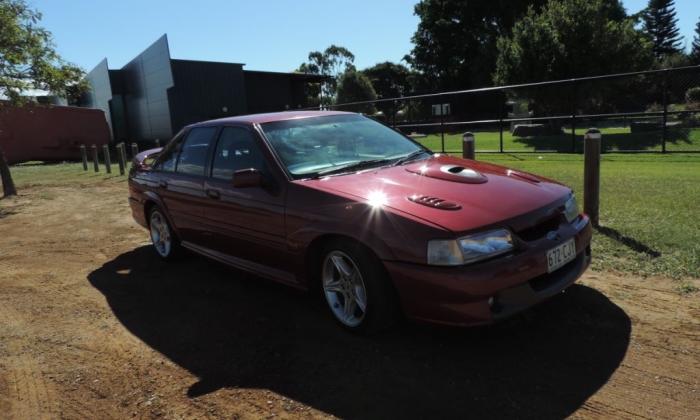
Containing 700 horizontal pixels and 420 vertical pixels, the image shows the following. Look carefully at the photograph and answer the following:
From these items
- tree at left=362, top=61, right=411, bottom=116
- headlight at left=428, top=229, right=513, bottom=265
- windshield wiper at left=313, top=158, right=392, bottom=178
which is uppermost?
tree at left=362, top=61, right=411, bottom=116

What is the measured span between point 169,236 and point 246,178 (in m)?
2.12

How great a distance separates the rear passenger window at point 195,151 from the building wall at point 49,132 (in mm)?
24723

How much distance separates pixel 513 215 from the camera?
10.5 feet

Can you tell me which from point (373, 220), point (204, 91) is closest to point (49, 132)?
point (204, 91)

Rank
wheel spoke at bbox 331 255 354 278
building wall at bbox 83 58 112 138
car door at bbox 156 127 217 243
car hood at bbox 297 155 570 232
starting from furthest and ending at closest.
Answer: building wall at bbox 83 58 112 138 < car door at bbox 156 127 217 243 < wheel spoke at bbox 331 255 354 278 < car hood at bbox 297 155 570 232

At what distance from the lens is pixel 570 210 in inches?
146

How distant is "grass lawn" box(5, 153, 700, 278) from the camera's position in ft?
14.9

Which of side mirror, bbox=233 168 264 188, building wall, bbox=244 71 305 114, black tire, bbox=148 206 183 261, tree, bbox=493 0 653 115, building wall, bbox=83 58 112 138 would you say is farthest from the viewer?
building wall, bbox=244 71 305 114

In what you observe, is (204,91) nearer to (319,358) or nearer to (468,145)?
(468,145)

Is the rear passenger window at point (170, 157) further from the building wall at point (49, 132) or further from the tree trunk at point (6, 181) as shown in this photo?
the building wall at point (49, 132)

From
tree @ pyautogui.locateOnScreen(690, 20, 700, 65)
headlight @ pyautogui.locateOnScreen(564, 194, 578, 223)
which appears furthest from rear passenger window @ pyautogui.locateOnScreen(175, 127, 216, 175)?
tree @ pyautogui.locateOnScreen(690, 20, 700, 65)

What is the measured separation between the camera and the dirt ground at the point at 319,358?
278 cm

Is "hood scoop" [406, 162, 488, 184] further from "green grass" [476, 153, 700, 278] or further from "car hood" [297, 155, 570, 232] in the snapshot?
"green grass" [476, 153, 700, 278]

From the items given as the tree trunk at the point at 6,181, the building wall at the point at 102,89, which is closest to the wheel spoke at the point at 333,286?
the tree trunk at the point at 6,181
